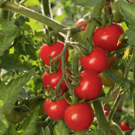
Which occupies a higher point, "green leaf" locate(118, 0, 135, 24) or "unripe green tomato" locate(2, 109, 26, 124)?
"green leaf" locate(118, 0, 135, 24)

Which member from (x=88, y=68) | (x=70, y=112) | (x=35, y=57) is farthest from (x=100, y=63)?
(x=35, y=57)

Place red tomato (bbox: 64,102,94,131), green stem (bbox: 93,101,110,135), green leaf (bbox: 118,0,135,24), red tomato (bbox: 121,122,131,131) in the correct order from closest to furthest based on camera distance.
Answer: green leaf (bbox: 118,0,135,24)
red tomato (bbox: 64,102,94,131)
green stem (bbox: 93,101,110,135)
red tomato (bbox: 121,122,131,131)

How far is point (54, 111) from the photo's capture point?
70cm

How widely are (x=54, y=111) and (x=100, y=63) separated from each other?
0.19m

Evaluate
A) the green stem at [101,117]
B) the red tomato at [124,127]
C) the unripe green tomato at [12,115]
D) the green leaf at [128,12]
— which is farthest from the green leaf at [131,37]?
the red tomato at [124,127]

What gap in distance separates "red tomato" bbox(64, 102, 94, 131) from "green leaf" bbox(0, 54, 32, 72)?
218 mm

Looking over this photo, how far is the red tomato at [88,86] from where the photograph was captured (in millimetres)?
670

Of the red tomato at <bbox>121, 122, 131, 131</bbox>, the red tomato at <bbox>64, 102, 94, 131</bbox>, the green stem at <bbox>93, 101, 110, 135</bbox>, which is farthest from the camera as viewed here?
the red tomato at <bbox>121, 122, 131, 131</bbox>

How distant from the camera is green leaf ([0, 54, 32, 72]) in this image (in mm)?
775

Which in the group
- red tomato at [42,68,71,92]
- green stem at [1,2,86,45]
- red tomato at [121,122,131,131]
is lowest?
red tomato at [121,122,131,131]

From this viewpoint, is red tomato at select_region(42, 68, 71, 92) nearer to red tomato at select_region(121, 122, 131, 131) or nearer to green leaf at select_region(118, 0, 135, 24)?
green leaf at select_region(118, 0, 135, 24)

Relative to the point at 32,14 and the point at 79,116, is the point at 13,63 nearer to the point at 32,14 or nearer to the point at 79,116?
the point at 32,14

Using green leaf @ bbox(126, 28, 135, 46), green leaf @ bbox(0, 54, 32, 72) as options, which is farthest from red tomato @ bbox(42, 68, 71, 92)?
green leaf @ bbox(126, 28, 135, 46)

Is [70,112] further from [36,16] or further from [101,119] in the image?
[36,16]
